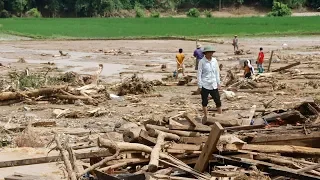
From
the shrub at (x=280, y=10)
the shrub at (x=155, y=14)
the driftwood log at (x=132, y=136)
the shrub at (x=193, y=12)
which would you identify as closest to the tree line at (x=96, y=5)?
the shrub at (x=155, y=14)

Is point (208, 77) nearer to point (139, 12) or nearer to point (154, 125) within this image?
point (154, 125)

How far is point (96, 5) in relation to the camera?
104688mm

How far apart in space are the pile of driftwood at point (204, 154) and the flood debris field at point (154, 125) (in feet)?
0.05

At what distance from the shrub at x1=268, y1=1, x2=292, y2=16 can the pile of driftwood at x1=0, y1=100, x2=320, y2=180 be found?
293 feet

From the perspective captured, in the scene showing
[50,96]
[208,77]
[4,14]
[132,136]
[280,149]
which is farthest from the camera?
[4,14]

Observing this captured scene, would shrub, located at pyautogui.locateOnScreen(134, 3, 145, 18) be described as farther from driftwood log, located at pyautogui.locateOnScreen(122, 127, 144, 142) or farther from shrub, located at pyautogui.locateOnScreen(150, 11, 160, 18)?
driftwood log, located at pyautogui.locateOnScreen(122, 127, 144, 142)

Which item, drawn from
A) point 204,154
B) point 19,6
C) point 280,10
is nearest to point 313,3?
point 280,10

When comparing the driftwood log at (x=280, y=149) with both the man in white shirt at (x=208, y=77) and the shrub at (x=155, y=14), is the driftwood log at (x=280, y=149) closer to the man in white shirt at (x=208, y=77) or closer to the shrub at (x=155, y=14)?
the man in white shirt at (x=208, y=77)

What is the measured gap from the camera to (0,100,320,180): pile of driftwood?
7395mm

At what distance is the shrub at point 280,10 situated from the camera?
Answer: 316 feet

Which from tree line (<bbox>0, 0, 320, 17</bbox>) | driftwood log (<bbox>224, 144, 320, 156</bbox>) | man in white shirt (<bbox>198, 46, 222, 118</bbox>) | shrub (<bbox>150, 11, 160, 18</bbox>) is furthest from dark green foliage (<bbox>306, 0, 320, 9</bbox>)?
driftwood log (<bbox>224, 144, 320, 156</bbox>)

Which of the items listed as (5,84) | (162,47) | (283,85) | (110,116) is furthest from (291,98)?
(162,47)

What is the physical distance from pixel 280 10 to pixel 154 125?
89.7 metres

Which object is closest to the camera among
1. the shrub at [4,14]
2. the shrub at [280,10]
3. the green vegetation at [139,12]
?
the shrub at [280,10]
